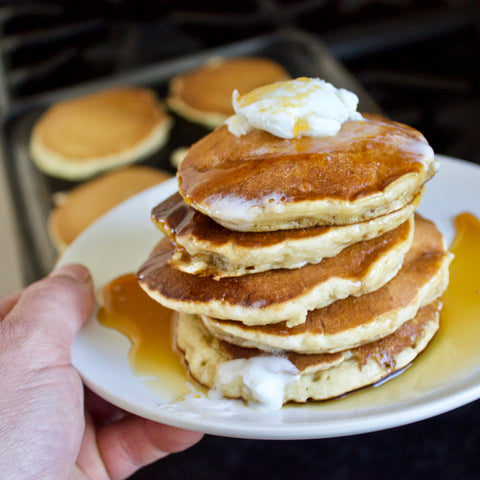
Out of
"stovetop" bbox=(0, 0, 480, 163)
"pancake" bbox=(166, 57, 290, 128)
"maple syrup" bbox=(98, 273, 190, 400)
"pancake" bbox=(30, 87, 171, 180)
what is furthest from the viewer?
"stovetop" bbox=(0, 0, 480, 163)

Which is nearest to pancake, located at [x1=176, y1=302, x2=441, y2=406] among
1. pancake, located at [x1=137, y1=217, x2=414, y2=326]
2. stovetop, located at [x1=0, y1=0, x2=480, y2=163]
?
pancake, located at [x1=137, y1=217, x2=414, y2=326]

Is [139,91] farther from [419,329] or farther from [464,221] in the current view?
[419,329]

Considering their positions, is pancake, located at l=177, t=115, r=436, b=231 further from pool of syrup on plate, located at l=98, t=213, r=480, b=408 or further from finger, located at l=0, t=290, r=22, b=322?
finger, located at l=0, t=290, r=22, b=322

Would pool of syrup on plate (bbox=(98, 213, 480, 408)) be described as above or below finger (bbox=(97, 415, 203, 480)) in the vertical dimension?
above

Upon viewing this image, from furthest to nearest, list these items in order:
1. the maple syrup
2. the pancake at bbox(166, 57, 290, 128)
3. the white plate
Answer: the pancake at bbox(166, 57, 290, 128) < the maple syrup < the white plate

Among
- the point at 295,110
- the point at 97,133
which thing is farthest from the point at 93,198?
the point at 295,110

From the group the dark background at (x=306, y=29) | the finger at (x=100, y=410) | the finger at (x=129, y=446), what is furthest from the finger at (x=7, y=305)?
the dark background at (x=306, y=29)

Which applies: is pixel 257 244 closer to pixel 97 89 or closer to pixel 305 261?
pixel 305 261

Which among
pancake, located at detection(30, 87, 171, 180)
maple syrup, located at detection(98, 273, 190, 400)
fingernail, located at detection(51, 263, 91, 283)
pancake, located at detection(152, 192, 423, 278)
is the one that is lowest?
pancake, located at detection(30, 87, 171, 180)
